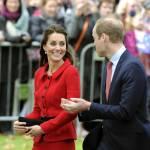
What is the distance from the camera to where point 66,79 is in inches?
233

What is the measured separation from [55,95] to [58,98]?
4cm

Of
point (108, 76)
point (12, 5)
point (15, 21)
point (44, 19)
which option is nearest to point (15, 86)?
point (15, 21)

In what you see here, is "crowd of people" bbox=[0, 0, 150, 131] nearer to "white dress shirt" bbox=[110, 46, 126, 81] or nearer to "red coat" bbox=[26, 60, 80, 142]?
"red coat" bbox=[26, 60, 80, 142]

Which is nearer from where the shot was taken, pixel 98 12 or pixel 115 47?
pixel 115 47

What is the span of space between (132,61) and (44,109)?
0.97 m

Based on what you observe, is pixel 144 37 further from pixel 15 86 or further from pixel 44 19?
pixel 15 86

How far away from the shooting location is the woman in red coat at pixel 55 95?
5852mm

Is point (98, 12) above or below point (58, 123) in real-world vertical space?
above

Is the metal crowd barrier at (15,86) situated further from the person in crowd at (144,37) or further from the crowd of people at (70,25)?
the person in crowd at (144,37)

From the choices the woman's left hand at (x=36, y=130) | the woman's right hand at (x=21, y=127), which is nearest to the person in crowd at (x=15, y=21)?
the woman's right hand at (x=21, y=127)

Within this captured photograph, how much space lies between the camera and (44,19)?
11.0 metres

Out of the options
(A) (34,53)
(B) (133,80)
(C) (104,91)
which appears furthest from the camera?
(A) (34,53)

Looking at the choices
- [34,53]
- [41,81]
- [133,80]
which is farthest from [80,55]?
[133,80]

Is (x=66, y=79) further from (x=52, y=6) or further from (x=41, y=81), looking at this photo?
(x=52, y=6)
